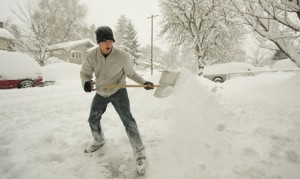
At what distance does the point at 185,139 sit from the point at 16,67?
9273 mm

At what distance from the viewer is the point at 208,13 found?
16453 millimetres

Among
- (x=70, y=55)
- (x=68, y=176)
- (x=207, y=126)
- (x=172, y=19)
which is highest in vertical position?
(x=172, y=19)

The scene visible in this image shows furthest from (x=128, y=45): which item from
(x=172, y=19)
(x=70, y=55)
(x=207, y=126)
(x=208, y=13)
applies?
(x=207, y=126)

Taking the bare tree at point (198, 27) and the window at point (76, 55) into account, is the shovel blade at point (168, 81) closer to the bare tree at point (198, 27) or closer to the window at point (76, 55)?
the bare tree at point (198, 27)

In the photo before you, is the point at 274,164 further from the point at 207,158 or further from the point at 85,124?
the point at 85,124

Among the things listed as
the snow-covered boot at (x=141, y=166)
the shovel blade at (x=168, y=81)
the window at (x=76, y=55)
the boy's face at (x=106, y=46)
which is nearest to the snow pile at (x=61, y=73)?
the shovel blade at (x=168, y=81)

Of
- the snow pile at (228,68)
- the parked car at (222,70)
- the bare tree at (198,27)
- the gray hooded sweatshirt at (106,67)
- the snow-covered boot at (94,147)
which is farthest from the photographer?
the bare tree at (198,27)

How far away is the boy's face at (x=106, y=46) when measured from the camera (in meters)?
2.84

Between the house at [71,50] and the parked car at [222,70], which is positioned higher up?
the house at [71,50]

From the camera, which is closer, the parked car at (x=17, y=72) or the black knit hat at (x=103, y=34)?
the black knit hat at (x=103, y=34)

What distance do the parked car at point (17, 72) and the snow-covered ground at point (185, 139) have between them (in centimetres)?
498

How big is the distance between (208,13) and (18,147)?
15.9 m

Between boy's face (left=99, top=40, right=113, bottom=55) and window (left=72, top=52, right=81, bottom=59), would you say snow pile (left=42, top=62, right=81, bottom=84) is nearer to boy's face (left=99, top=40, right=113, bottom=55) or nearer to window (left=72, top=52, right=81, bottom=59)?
boy's face (left=99, top=40, right=113, bottom=55)

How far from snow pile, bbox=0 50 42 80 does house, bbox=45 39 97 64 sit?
817 inches
